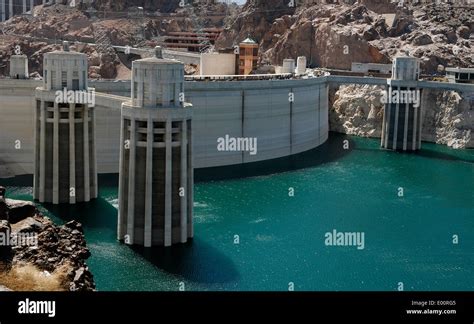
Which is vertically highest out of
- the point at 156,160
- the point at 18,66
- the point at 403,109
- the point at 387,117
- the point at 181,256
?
the point at 18,66

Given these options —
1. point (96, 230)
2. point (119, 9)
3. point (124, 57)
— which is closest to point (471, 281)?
point (96, 230)

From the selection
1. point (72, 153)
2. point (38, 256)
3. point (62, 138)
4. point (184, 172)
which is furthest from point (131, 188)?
point (38, 256)

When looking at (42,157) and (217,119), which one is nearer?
(42,157)

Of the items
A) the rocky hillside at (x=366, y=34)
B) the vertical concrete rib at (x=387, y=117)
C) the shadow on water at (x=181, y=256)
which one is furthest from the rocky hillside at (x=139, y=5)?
the shadow on water at (x=181, y=256)

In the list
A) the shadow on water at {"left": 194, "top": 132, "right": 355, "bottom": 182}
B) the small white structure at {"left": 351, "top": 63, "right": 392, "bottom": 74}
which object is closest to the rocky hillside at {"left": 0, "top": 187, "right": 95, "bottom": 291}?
the shadow on water at {"left": 194, "top": 132, "right": 355, "bottom": 182}

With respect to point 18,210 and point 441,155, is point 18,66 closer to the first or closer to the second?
point 18,210

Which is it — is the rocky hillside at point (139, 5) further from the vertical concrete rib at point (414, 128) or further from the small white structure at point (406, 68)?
the vertical concrete rib at point (414, 128)

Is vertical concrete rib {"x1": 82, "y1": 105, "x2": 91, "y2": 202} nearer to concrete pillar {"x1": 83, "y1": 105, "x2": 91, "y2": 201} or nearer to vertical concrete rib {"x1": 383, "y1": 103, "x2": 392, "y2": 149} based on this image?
concrete pillar {"x1": 83, "y1": 105, "x2": 91, "y2": 201}
